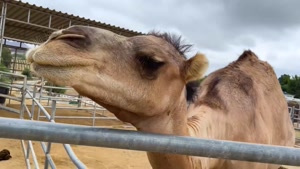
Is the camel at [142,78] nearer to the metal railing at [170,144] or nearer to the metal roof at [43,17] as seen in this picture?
the metal railing at [170,144]

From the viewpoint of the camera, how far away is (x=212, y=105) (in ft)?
9.93

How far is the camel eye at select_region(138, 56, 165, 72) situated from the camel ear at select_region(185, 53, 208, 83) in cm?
21

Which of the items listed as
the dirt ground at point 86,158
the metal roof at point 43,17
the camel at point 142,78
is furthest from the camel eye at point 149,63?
the metal roof at point 43,17

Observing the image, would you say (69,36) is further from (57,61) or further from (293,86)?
(293,86)

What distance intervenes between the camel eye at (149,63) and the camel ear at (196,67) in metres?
0.21

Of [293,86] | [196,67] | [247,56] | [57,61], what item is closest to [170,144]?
[57,61]

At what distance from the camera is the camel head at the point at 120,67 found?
1.35m

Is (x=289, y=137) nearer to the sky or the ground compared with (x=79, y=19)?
nearer to the ground

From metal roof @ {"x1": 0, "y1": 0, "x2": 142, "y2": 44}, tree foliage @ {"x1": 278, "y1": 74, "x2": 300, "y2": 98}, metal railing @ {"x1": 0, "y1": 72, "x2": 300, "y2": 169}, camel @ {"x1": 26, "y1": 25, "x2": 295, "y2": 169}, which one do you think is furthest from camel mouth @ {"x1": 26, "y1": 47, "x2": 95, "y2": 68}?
tree foliage @ {"x1": 278, "y1": 74, "x2": 300, "y2": 98}

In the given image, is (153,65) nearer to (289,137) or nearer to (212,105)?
(212,105)

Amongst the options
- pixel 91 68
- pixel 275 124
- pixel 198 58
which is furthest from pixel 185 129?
pixel 275 124

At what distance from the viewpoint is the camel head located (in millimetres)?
1351

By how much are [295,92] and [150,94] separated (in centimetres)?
3530

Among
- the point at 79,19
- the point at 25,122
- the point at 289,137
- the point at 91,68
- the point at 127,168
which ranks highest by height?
the point at 79,19
